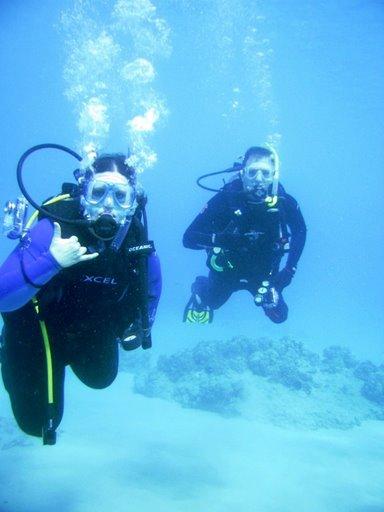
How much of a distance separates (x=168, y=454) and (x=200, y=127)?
7088cm

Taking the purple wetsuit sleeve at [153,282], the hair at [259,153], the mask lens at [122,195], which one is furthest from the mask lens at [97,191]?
the hair at [259,153]

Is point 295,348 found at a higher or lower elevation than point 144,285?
lower

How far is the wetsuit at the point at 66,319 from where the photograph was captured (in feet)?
13.4

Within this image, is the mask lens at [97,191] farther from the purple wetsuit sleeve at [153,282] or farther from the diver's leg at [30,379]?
the diver's leg at [30,379]

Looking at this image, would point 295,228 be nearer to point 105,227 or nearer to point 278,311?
point 278,311

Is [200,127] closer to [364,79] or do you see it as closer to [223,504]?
[364,79]

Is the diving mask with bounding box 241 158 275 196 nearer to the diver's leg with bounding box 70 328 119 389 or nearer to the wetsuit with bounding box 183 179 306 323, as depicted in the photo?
the wetsuit with bounding box 183 179 306 323

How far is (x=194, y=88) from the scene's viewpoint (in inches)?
1997

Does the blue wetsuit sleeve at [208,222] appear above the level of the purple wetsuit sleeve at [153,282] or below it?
above

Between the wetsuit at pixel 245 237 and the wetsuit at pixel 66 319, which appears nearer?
the wetsuit at pixel 66 319

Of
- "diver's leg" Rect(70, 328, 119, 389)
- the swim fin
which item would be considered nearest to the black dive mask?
"diver's leg" Rect(70, 328, 119, 389)

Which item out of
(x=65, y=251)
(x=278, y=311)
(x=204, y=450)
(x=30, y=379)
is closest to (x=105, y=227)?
(x=65, y=251)

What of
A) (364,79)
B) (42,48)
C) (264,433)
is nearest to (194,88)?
(42,48)

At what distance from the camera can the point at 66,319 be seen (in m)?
4.32
